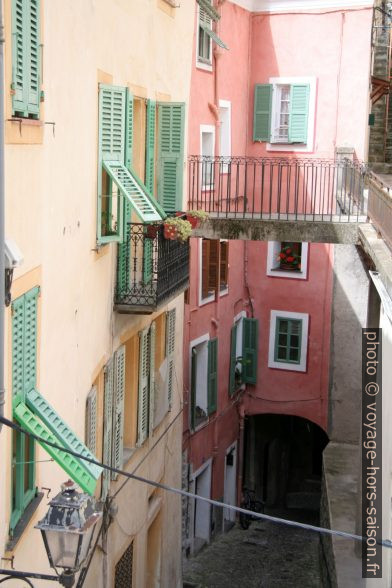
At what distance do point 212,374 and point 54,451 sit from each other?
15.4 metres

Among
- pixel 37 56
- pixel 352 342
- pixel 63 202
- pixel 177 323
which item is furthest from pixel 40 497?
pixel 352 342

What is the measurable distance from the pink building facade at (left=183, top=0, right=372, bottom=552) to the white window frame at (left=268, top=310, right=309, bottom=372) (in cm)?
3

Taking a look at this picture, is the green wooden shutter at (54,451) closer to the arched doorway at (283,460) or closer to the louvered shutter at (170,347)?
the louvered shutter at (170,347)

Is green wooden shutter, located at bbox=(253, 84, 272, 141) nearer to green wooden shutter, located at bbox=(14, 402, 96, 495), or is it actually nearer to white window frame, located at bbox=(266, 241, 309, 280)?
white window frame, located at bbox=(266, 241, 309, 280)

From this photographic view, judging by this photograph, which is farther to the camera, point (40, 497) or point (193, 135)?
point (193, 135)

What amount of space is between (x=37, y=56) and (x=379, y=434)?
802 cm

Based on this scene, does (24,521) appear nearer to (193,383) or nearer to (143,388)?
(143,388)

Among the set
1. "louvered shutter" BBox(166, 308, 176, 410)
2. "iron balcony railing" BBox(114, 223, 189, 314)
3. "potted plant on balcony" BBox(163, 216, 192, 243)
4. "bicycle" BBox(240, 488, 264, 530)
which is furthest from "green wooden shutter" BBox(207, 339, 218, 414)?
"potted plant on balcony" BBox(163, 216, 192, 243)

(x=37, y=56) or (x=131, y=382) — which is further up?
(x=37, y=56)

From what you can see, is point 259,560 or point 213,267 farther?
point 259,560

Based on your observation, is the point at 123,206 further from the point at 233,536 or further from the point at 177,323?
the point at 233,536

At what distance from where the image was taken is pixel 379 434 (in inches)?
551

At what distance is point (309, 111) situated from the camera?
2398 cm

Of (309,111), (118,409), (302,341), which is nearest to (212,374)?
(302,341)
